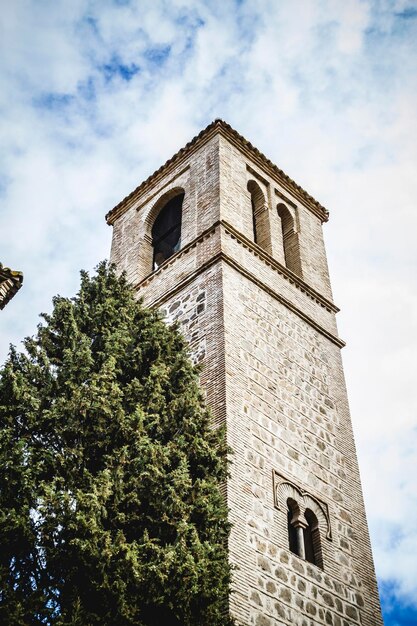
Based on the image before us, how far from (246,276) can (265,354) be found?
62.6 inches

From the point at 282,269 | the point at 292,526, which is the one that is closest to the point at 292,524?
the point at 292,526

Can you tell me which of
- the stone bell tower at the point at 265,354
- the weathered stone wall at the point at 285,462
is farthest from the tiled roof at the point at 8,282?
the weathered stone wall at the point at 285,462

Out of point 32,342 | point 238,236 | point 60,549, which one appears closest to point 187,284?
point 238,236

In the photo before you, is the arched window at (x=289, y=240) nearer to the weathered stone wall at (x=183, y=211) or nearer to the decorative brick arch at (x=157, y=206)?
the weathered stone wall at (x=183, y=211)

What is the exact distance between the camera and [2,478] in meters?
6.43

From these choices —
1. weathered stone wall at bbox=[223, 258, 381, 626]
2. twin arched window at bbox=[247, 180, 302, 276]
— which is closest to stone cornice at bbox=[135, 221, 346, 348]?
weathered stone wall at bbox=[223, 258, 381, 626]

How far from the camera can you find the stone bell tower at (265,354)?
349 inches

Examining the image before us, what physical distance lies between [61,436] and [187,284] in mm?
5717

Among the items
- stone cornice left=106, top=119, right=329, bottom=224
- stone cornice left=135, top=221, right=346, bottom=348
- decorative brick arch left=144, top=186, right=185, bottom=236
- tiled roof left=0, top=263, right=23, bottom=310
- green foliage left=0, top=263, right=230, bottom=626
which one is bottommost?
green foliage left=0, top=263, right=230, bottom=626

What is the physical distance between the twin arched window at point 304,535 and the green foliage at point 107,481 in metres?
1.78

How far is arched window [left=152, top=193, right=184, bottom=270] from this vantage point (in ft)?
52.0

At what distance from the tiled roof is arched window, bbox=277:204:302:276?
21.8 feet

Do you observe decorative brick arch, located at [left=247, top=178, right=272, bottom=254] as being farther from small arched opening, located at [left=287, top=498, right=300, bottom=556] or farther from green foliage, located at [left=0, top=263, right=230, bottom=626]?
green foliage, located at [left=0, top=263, right=230, bottom=626]

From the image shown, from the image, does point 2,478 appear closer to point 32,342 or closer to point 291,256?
point 32,342
